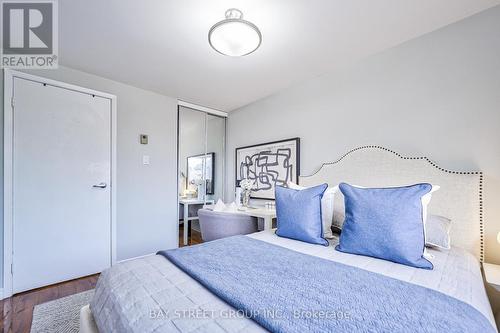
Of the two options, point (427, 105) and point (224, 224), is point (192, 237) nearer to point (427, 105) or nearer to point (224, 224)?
point (224, 224)

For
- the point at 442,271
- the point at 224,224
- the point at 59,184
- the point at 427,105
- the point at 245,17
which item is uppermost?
the point at 245,17

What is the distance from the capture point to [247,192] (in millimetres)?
3279

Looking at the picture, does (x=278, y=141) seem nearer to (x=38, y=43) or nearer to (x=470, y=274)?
(x=470, y=274)

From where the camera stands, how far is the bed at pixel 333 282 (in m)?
0.79

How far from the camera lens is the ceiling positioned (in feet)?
5.24

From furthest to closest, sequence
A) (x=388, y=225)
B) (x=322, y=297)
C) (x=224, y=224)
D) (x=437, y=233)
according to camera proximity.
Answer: (x=224, y=224)
(x=437, y=233)
(x=388, y=225)
(x=322, y=297)

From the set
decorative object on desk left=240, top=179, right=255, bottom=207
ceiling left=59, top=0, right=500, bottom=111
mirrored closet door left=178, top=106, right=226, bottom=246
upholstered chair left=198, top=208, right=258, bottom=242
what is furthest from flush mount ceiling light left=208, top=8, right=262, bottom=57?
mirrored closet door left=178, top=106, right=226, bottom=246

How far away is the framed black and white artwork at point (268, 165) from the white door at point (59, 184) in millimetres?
1770

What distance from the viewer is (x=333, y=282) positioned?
0.99 meters

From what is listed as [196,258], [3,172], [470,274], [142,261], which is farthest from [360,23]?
[3,172]

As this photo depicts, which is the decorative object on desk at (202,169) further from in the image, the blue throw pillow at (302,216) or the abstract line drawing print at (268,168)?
the blue throw pillow at (302,216)

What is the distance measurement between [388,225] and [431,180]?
77 cm

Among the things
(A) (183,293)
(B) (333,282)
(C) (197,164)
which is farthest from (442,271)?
(C) (197,164)

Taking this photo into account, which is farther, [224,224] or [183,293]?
[224,224]
